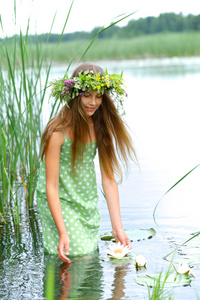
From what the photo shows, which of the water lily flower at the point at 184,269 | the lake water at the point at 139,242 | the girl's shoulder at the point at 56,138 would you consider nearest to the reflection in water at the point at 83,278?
the lake water at the point at 139,242

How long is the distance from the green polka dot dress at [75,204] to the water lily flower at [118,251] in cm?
17

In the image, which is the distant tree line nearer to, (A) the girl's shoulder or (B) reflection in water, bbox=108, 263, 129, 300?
(A) the girl's shoulder

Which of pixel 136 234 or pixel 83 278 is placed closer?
pixel 83 278

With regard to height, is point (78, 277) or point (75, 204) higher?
point (75, 204)

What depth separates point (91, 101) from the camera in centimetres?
267

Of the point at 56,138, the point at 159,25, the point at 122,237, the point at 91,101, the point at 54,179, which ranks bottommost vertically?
the point at 122,237

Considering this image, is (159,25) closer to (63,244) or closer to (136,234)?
(136,234)

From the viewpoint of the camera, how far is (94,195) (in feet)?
9.86

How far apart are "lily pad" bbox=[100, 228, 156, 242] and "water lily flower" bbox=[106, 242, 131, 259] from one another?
33cm

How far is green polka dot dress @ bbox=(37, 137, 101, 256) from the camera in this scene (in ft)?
9.36

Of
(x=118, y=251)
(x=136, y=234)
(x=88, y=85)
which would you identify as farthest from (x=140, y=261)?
(x=88, y=85)

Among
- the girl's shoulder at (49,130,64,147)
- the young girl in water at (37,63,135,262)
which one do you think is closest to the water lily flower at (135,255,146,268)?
the young girl in water at (37,63,135,262)

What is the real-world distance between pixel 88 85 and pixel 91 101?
0.08 m

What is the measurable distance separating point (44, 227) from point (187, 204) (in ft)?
3.88
